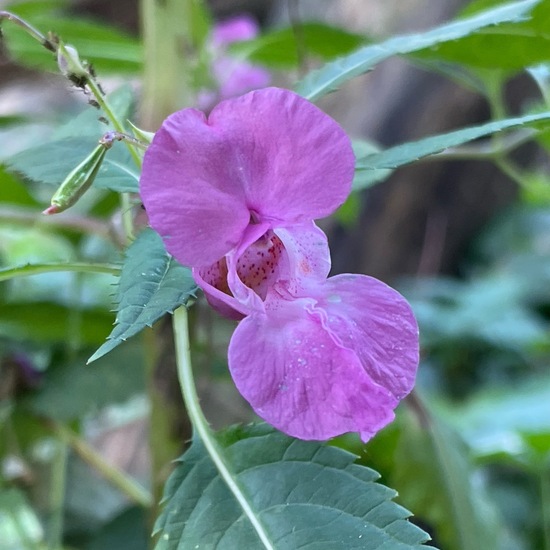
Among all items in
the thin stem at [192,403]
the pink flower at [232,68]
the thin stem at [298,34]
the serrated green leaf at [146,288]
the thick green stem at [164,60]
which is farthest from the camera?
the pink flower at [232,68]

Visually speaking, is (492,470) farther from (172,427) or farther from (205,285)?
(205,285)

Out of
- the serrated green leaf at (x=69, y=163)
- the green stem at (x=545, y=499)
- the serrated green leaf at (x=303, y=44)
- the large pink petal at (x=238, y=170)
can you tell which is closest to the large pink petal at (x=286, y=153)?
the large pink petal at (x=238, y=170)

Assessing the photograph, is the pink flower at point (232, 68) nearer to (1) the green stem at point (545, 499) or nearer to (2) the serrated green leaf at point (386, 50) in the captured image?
(2) the serrated green leaf at point (386, 50)

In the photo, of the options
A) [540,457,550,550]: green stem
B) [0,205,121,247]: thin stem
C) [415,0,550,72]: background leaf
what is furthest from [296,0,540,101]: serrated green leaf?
[540,457,550,550]: green stem

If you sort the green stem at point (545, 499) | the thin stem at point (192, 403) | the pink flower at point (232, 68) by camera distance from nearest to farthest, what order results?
the thin stem at point (192, 403) → the pink flower at point (232, 68) → the green stem at point (545, 499)

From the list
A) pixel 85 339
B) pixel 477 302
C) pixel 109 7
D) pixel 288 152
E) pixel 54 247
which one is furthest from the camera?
pixel 109 7

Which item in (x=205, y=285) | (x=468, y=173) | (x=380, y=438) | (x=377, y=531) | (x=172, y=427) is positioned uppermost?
(x=205, y=285)

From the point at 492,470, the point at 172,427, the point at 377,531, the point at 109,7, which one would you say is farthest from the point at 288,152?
the point at 109,7
